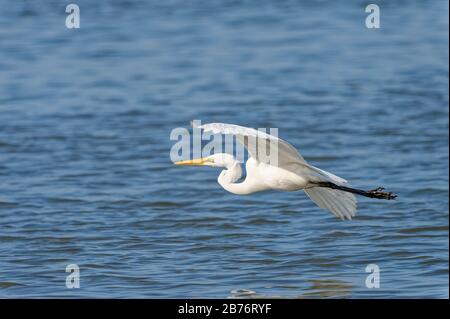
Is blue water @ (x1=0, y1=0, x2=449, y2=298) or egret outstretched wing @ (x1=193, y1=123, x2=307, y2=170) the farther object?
blue water @ (x1=0, y1=0, x2=449, y2=298)

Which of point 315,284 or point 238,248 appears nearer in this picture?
point 315,284

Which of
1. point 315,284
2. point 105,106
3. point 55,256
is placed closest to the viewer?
point 315,284

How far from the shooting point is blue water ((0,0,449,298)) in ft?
38.3

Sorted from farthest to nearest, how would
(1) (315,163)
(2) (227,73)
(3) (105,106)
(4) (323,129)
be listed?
(2) (227,73), (3) (105,106), (4) (323,129), (1) (315,163)

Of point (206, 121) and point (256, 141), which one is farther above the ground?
point (206, 121)

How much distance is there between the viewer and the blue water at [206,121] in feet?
38.3

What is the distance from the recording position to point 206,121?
64.2 feet

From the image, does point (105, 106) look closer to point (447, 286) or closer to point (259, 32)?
point (259, 32)

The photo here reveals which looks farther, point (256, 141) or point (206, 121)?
point (206, 121)

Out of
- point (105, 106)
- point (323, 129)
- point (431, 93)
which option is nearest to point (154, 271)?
point (323, 129)

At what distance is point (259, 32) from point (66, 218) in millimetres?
14011

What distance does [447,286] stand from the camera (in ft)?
35.6

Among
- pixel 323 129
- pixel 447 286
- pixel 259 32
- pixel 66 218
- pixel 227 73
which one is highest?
pixel 259 32

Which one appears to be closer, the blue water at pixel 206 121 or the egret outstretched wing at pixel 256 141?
the egret outstretched wing at pixel 256 141
